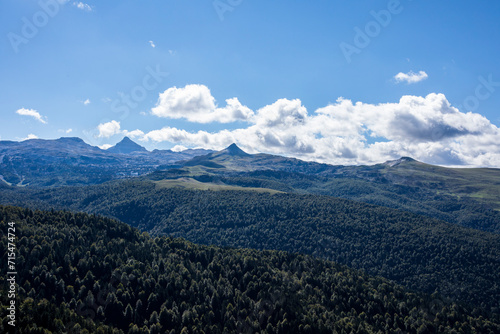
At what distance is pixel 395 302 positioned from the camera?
171000 mm

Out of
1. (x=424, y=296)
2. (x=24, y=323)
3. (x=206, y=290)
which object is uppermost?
(x=24, y=323)

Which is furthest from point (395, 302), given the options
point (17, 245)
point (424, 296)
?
point (17, 245)

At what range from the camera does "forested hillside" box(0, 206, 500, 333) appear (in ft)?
412

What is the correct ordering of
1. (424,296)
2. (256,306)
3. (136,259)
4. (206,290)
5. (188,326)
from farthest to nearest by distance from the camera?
(424,296)
(136,259)
(206,290)
(256,306)
(188,326)

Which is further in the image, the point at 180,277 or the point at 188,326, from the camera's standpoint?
the point at 180,277

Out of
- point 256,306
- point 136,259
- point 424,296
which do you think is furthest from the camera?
point 424,296

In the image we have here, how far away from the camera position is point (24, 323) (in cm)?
9025

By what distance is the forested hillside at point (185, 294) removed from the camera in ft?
412

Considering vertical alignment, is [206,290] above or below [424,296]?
above

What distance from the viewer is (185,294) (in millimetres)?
146125

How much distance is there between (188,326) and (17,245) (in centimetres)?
9870

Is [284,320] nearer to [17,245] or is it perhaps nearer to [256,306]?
[256,306]

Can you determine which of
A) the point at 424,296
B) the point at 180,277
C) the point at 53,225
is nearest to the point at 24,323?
the point at 180,277

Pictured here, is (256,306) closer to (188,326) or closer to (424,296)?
(188,326)
